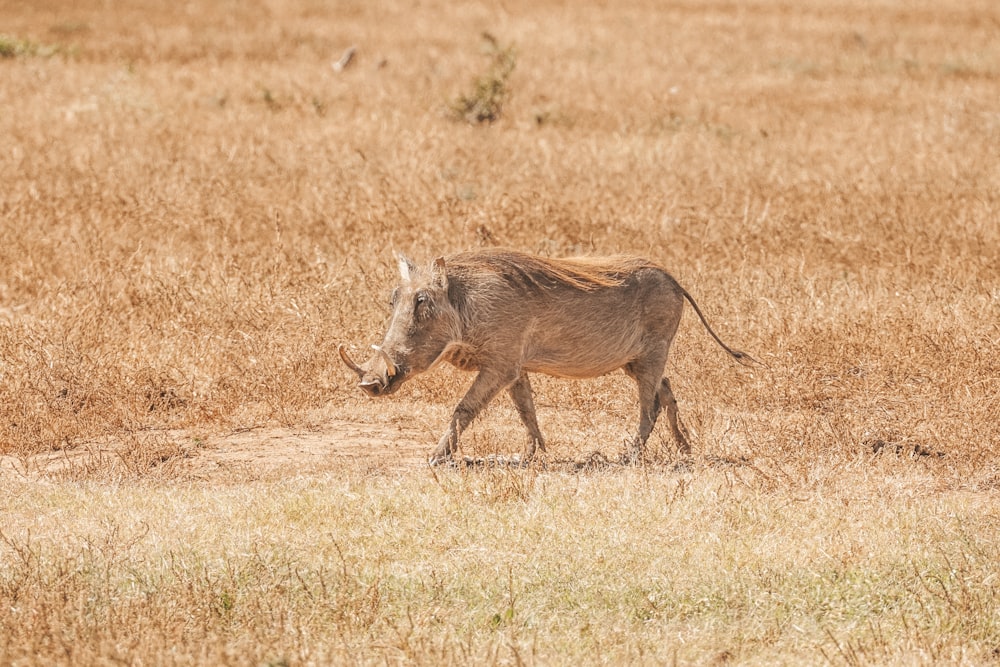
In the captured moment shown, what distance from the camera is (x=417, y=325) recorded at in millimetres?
6715

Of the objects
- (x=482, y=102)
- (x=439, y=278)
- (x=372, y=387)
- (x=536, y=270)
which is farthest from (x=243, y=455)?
(x=482, y=102)

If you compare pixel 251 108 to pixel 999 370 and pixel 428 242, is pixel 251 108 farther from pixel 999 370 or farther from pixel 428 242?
pixel 999 370

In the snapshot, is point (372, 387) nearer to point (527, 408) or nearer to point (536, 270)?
point (527, 408)

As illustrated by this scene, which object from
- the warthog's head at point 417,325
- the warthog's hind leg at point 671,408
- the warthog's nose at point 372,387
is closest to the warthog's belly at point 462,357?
the warthog's head at point 417,325

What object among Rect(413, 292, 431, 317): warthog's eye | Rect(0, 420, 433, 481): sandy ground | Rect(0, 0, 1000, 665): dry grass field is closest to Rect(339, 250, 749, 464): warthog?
Rect(413, 292, 431, 317): warthog's eye

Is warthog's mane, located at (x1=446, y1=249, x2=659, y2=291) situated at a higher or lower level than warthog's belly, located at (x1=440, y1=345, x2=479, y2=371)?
higher

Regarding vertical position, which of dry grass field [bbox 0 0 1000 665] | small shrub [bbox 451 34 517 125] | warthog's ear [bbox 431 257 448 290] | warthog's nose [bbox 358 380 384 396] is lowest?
small shrub [bbox 451 34 517 125]

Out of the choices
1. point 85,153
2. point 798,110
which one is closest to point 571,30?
point 798,110

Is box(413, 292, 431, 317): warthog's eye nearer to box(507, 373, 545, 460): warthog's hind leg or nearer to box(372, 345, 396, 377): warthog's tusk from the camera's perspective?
box(372, 345, 396, 377): warthog's tusk

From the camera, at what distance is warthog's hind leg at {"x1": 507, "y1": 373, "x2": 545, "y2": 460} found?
7262 millimetres

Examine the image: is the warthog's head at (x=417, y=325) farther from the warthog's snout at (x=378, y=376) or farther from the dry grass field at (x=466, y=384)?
the dry grass field at (x=466, y=384)

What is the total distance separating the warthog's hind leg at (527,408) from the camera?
23.8 feet

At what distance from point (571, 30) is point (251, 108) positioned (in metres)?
11.2

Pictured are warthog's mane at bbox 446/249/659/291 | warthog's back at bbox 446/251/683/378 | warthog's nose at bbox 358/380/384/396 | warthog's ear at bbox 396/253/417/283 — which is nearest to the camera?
warthog's nose at bbox 358/380/384/396
